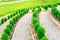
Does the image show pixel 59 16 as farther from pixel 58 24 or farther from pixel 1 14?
pixel 1 14

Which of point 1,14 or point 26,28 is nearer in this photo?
point 26,28

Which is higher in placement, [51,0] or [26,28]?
[26,28]

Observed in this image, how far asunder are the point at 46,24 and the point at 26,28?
7.86 feet

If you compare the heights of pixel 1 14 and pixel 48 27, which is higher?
pixel 48 27

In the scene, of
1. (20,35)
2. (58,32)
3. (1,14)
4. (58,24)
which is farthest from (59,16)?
(1,14)

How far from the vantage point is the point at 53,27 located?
64.5 ft

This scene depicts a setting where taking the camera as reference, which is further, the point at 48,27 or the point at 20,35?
the point at 48,27

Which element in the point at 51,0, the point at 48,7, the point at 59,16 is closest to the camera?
the point at 59,16

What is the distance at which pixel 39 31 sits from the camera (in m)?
14.4

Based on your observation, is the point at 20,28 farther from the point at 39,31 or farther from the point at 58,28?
the point at 39,31

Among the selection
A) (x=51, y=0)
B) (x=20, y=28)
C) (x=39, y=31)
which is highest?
(x=39, y=31)

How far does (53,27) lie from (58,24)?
0.61m

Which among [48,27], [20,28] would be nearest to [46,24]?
[48,27]

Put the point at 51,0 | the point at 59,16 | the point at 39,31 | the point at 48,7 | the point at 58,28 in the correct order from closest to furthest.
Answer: the point at 39,31 → the point at 58,28 → the point at 59,16 → the point at 48,7 → the point at 51,0
